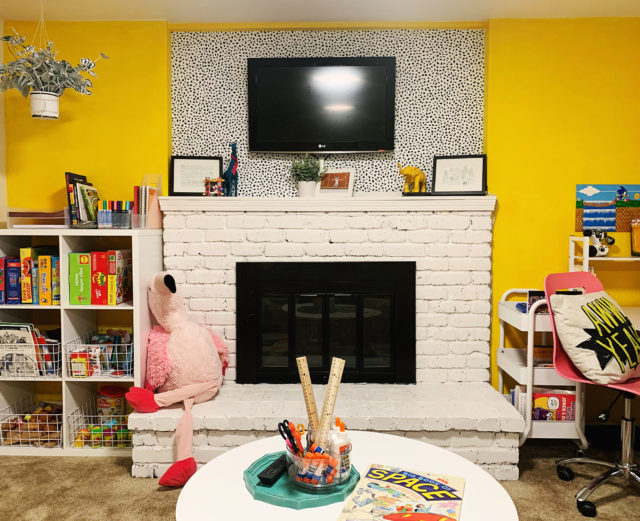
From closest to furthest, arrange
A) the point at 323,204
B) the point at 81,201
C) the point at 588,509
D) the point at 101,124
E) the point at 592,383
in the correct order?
the point at 588,509
the point at 592,383
the point at 81,201
the point at 323,204
the point at 101,124

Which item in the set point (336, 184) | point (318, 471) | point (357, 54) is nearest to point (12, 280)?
point (336, 184)

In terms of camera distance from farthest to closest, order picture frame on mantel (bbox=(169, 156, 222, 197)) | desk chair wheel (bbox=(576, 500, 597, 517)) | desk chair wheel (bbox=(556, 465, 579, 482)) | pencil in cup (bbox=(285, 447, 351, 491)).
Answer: picture frame on mantel (bbox=(169, 156, 222, 197)) → desk chair wheel (bbox=(556, 465, 579, 482)) → desk chair wheel (bbox=(576, 500, 597, 517)) → pencil in cup (bbox=(285, 447, 351, 491))

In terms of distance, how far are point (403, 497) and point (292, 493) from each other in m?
0.30

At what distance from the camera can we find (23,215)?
2.84 metres

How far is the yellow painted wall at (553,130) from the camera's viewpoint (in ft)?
10.0

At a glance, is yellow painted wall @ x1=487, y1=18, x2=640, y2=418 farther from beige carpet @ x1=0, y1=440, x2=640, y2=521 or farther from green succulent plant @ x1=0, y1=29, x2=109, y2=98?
green succulent plant @ x1=0, y1=29, x2=109, y2=98

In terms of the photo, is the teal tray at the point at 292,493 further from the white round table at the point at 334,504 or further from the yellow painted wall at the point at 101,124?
the yellow painted wall at the point at 101,124

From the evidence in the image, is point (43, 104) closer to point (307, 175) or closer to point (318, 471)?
point (307, 175)

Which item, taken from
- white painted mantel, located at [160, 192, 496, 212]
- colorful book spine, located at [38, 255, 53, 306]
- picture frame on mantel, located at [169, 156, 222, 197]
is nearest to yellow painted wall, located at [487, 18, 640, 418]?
white painted mantel, located at [160, 192, 496, 212]

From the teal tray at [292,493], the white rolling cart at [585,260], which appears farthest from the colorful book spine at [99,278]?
the white rolling cart at [585,260]

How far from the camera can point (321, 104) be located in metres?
3.16

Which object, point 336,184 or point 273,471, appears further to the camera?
point 336,184

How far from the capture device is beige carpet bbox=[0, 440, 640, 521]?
2238 mm

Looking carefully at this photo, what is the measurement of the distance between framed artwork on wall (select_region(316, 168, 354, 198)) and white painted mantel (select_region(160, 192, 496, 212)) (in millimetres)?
114
